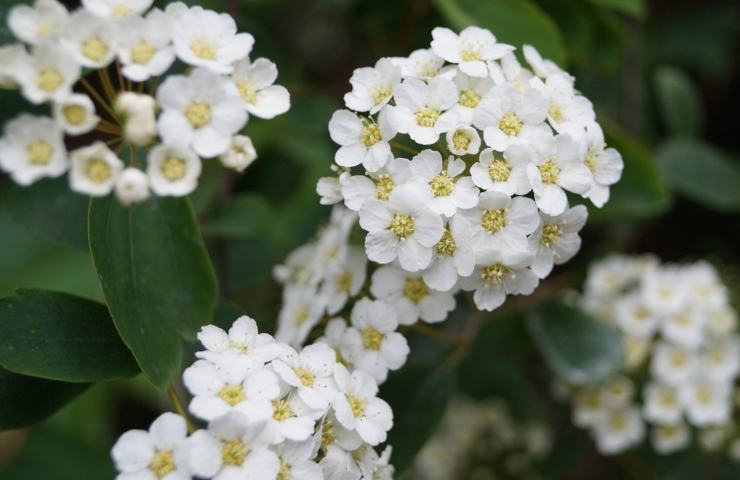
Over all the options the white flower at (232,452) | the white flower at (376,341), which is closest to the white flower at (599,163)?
the white flower at (376,341)

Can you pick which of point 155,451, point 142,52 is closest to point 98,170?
point 142,52

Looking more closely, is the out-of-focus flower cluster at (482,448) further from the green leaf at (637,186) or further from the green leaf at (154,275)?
the green leaf at (154,275)

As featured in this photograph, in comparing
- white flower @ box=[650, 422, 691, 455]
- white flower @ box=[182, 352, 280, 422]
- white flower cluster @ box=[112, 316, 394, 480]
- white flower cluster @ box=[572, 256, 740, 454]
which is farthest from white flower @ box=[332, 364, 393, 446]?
white flower @ box=[650, 422, 691, 455]

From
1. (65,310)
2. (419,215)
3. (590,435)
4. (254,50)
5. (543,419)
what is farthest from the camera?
(543,419)

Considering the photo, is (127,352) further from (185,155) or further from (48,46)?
(48,46)

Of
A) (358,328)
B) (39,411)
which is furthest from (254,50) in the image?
(39,411)

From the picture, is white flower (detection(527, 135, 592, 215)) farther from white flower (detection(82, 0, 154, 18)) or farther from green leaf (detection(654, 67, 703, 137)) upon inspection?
green leaf (detection(654, 67, 703, 137))
